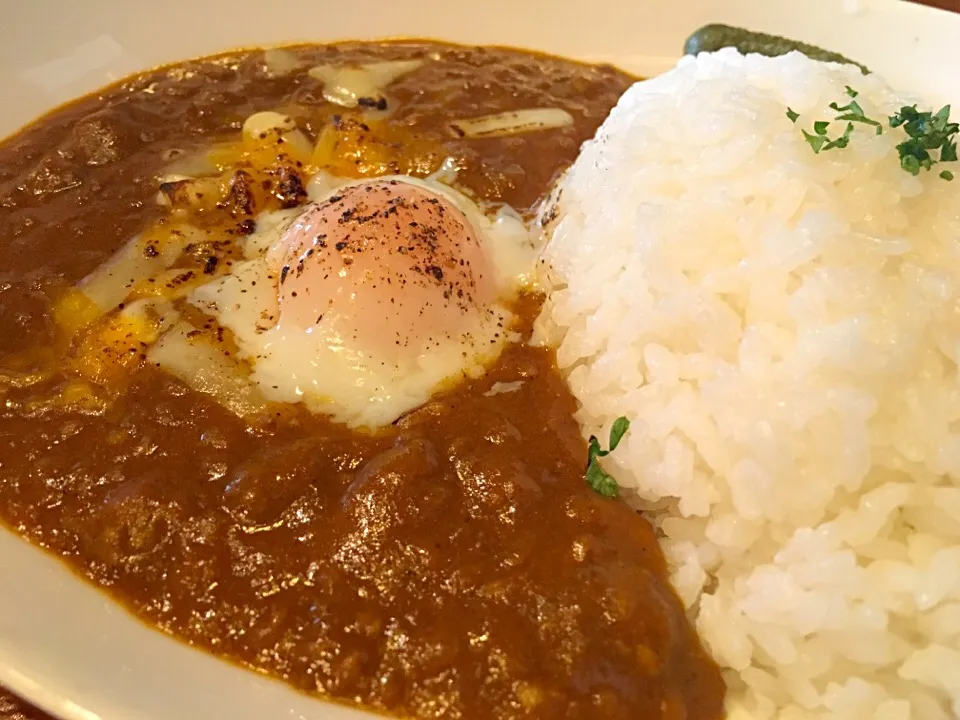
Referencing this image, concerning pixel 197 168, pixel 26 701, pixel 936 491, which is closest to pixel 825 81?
pixel 936 491

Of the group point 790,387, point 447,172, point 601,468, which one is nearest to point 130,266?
point 447,172

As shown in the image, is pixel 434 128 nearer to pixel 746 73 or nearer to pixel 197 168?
pixel 197 168

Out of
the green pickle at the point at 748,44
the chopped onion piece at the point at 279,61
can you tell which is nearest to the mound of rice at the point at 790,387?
the green pickle at the point at 748,44

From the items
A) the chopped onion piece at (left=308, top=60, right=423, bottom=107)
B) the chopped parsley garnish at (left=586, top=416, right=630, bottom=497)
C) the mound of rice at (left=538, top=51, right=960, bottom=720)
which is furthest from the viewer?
the chopped onion piece at (left=308, top=60, right=423, bottom=107)

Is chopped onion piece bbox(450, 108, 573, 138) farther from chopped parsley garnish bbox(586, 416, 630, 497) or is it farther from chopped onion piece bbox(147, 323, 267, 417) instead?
chopped parsley garnish bbox(586, 416, 630, 497)

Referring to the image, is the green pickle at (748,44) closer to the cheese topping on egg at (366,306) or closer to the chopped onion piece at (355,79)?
the chopped onion piece at (355,79)

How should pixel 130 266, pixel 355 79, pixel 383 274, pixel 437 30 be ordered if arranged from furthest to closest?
1. pixel 437 30
2. pixel 355 79
3. pixel 130 266
4. pixel 383 274

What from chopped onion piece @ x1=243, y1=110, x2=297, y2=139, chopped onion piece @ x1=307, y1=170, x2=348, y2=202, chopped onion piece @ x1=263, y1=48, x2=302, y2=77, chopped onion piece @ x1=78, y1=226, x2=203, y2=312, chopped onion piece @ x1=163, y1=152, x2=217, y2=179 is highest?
chopped onion piece @ x1=263, y1=48, x2=302, y2=77

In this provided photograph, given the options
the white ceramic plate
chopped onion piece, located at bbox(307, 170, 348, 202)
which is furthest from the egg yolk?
the white ceramic plate

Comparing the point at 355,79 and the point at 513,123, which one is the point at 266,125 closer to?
the point at 355,79
